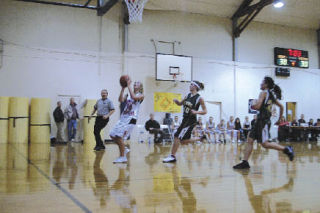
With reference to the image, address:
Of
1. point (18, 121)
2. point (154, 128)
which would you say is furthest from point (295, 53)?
point (18, 121)

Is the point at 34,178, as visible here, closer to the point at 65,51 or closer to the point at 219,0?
the point at 65,51

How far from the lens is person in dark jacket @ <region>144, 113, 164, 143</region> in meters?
12.0

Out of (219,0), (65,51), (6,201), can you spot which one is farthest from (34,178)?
(219,0)

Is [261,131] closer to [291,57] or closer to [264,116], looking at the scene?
[264,116]

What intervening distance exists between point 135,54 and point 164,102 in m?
2.42

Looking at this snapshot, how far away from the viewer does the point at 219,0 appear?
14.0 m

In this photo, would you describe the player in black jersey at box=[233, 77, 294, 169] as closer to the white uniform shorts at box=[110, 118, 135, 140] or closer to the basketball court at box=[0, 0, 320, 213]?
the basketball court at box=[0, 0, 320, 213]

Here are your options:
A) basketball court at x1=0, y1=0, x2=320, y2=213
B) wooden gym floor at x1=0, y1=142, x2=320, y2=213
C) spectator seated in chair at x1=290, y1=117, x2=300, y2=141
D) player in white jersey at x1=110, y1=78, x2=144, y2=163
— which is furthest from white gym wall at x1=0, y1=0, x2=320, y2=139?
wooden gym floor at x1=0, y1=142, x2=320, y2=213

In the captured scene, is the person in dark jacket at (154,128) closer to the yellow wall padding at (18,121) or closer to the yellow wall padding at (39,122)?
the yellow wall padding at (39,122)

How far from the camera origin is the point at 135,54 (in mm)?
13414

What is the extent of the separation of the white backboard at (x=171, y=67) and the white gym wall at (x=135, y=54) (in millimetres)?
613

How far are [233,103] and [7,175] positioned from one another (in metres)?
12.8

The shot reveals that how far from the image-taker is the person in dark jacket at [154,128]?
12007mm

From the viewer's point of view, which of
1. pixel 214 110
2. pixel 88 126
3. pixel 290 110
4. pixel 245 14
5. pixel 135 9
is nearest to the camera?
pixel 135 9
